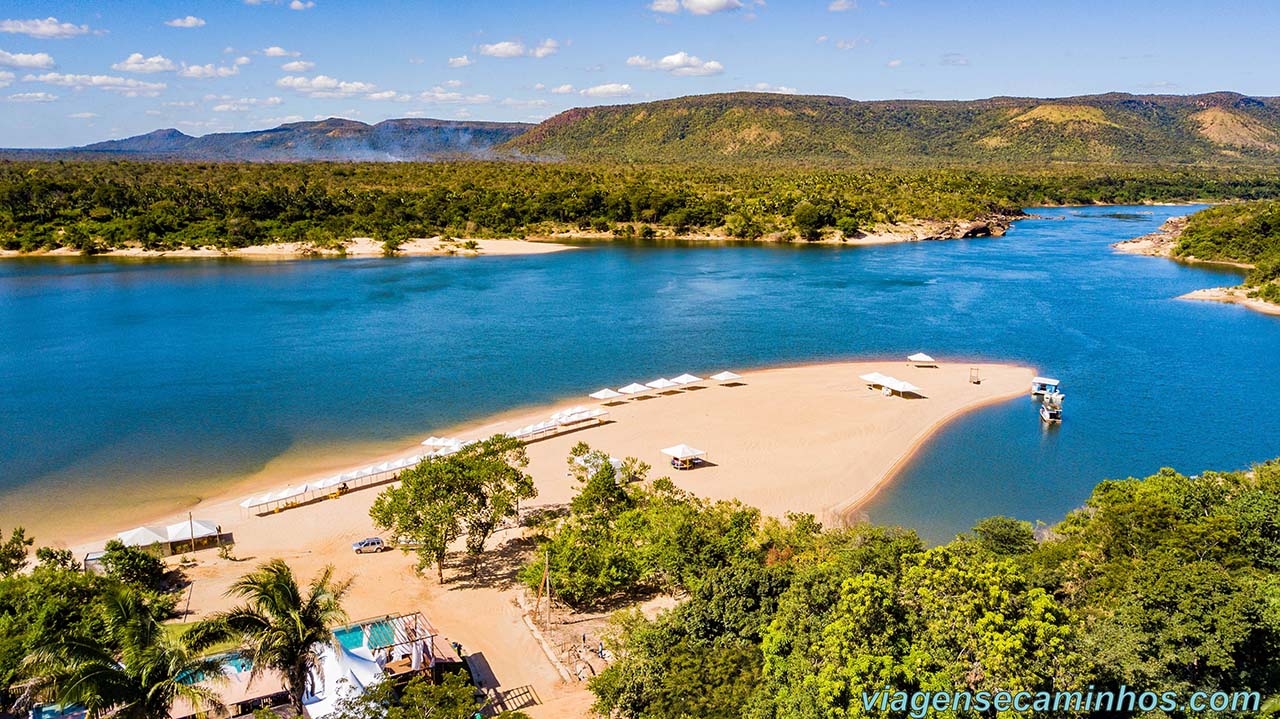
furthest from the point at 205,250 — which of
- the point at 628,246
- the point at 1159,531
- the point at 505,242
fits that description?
the point at 1159,531

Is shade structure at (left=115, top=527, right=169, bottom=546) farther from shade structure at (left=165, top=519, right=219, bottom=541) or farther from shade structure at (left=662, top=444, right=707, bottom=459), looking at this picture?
shade structure at (left=662, top=444, right=707, bottom=459)

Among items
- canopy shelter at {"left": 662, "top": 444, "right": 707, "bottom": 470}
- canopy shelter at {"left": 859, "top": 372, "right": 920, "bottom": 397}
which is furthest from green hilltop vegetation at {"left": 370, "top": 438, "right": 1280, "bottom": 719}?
canopy shelter at {"left": 859, "top": 372, "right": 920, "bottom": 397}

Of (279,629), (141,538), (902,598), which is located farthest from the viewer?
(141,538)

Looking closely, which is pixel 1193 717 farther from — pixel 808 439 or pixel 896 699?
pixel 808 439

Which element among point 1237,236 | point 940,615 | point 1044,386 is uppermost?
point 1237,236

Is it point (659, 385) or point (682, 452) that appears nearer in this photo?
point (682, 452)

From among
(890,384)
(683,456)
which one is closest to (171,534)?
(683,456)

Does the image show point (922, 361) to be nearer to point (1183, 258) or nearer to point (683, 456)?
point (683, 456)
